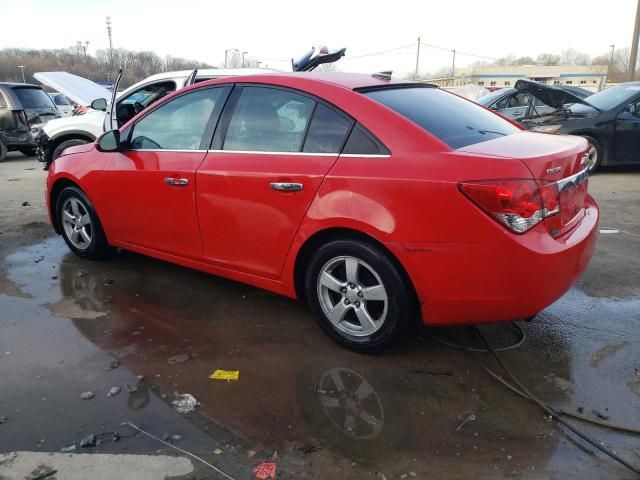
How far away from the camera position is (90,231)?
4840 millimetres

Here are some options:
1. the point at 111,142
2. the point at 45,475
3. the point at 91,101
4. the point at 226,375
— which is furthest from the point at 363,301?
the point at 91,101

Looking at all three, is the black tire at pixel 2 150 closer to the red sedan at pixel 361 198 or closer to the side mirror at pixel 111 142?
the side mirror at pixel 111 142

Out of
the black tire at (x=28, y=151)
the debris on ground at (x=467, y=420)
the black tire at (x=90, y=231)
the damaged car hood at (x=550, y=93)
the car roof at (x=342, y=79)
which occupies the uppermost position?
the car roof at (x=342, y=79)

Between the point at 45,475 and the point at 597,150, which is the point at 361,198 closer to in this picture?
the point at 45,475

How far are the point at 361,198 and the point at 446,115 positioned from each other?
89cm

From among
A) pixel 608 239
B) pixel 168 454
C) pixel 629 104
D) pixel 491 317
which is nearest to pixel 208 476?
pixel 168 454

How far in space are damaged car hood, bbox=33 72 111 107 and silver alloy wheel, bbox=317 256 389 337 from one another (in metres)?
6.25

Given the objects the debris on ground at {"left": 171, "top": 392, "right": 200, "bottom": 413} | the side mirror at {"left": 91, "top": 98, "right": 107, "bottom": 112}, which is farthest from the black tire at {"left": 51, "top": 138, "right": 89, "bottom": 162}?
the debris on ground at {"left": 171, "top": 392, "right": 200, "bottom": 413}

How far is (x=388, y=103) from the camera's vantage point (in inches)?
127

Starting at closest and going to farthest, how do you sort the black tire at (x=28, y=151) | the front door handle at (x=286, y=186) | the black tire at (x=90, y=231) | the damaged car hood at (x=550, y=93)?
1. the front door handle at (x=286, y=186)
2. the black tire at (x=90, y=231)
3. the damaged car hood at (x=550, y=93)
4. the black tire at (x=28, y=151)

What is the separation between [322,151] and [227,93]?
39.9 inches

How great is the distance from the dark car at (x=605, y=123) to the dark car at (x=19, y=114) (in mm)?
10570

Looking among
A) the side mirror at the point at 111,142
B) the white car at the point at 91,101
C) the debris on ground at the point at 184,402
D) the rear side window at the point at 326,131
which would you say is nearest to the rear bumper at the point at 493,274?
the rear side window at the point at 326,131

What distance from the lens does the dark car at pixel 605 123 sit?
31.0 ft
